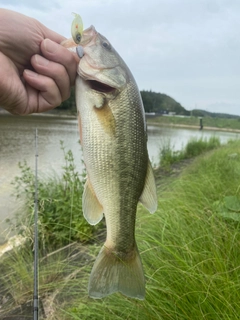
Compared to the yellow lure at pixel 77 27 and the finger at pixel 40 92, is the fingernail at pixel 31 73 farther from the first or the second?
the yellow lure at pixel 77 27

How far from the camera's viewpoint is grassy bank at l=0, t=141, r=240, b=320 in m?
2.15

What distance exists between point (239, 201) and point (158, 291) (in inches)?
49.7

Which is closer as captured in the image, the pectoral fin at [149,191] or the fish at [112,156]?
the fish at [112,156]

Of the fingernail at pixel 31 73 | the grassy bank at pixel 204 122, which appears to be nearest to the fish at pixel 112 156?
the fingernail at pixel 31 73

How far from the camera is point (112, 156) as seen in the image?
67.8 inches

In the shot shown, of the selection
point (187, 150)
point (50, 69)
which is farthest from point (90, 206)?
point (187, 150)

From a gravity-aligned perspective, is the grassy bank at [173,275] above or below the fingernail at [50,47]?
below

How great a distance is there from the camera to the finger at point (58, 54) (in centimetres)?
173

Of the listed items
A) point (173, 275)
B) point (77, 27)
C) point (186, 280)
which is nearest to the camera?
point (77, 27)

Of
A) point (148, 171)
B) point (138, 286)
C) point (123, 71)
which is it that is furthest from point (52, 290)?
point (123, 71)

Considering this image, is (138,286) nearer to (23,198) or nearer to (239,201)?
(239,201)

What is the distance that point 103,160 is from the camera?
173 centimetres

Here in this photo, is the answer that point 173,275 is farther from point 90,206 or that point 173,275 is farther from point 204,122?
point 204,122

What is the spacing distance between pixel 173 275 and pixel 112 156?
1.13 meters
